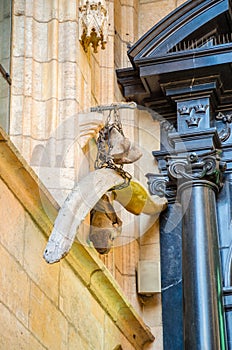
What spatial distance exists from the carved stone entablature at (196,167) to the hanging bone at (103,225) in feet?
3.51

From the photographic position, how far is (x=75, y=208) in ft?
21.2

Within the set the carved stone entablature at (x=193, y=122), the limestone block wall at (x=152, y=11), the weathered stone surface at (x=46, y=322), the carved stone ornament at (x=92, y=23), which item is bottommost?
the weathered stone surface at (x=46, y=322)

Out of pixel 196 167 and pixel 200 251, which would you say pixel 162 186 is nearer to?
pixel 196 167

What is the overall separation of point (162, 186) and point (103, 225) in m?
1.37

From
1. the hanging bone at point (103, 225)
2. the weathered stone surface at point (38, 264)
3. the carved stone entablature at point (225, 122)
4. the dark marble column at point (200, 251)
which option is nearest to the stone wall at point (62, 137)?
the weathered stone surface at point (38, 264)

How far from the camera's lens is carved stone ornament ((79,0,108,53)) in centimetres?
782

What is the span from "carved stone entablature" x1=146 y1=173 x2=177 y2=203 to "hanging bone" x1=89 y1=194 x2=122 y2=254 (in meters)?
1.15

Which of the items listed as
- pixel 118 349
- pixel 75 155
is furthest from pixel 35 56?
pixel 118 349

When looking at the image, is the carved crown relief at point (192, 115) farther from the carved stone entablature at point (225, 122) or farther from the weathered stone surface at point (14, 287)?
the weathered stone surface at point (14, 287)

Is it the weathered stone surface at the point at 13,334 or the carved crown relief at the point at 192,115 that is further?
the carved crown relief at the point at 192,115

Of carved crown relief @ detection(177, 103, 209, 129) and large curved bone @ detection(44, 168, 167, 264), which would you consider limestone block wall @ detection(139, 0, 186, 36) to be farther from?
large curved bone @ detection(44, 168, 167, 264)

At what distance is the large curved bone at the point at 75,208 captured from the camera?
6.01m

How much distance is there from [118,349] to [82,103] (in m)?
1.82

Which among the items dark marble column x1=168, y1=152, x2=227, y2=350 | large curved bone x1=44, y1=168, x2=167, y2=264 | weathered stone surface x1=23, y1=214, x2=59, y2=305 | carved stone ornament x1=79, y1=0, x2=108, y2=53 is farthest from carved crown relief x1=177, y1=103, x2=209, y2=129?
weathered stone surface x1=23, y1=214, x2=59, y2=305
